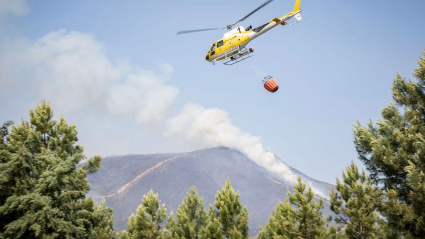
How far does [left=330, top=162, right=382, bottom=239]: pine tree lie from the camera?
18875 millimetres

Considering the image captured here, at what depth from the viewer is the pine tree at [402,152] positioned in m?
13.3

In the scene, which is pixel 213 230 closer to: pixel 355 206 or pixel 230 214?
pixel 230 214

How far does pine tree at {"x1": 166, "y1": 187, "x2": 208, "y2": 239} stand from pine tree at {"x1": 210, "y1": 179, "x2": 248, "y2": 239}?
1801 millimetres

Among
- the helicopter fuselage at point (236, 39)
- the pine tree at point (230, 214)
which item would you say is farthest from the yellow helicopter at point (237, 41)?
the pine tree at point (230, 214)

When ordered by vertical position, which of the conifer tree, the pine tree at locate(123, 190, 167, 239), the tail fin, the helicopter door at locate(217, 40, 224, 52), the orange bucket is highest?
the tail fin

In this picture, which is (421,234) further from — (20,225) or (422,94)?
(20,225)

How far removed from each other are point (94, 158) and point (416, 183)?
23876 mm

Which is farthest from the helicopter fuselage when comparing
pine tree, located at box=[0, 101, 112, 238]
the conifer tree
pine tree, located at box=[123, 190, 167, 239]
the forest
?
pine tree, located at box=[0, 101, 112, 238]

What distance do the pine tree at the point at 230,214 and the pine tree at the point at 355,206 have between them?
6934mm

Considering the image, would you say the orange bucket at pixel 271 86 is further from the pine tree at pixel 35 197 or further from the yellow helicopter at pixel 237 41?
the pine tree at pixel 35 197

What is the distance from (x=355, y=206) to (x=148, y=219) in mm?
17651

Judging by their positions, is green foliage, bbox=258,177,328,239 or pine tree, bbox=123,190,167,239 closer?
green foliage, bbox=258,177,328,239

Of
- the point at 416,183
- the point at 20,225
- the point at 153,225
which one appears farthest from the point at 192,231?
the point at 416,183

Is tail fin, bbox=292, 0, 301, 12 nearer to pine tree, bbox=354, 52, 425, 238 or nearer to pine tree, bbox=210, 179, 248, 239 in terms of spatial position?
pine tree, bbox=354, 52, 425, 238
